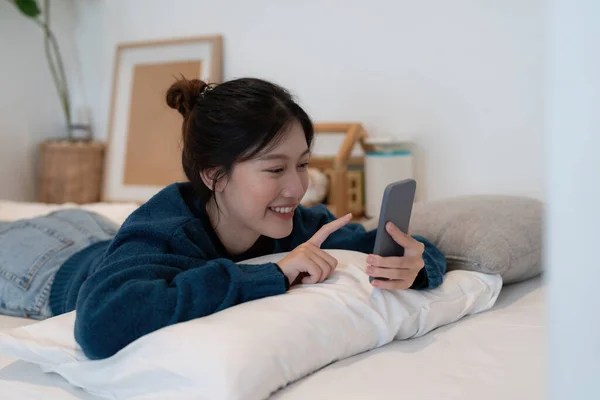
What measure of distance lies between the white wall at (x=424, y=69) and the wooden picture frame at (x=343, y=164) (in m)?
0.11

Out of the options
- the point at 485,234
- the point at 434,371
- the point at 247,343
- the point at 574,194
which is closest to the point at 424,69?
the point at 485,234

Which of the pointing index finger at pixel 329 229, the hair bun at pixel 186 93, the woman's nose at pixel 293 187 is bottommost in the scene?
the pointing index finger at pixel 329 229

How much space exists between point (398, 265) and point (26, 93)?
7.71 ft

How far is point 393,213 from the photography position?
3.40 feet

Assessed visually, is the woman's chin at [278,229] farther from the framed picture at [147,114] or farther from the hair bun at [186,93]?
the framed picture at [147,114]

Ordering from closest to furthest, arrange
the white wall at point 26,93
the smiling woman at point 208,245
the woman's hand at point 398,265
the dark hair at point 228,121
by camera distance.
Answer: the smiling woman at point 208,245, the woman's hand at point 398,265, the dark hair at point 228,121, the white wall at point 26,93

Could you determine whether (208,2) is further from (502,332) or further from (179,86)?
(502,332)

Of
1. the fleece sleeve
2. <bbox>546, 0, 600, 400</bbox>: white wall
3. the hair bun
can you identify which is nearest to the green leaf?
the hair bun

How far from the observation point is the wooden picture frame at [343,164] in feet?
7.29

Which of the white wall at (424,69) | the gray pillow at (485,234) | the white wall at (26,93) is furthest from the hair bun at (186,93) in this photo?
the white wall at (26,93)

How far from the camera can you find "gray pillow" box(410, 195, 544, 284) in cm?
137

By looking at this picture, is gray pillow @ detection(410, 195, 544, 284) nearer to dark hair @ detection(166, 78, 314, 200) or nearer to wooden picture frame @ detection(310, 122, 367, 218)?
dark hair @ detection(166, 78, 314, 200)

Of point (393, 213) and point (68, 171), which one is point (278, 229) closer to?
point (393, 213)

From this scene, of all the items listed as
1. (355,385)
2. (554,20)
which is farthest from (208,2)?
(554,20)
